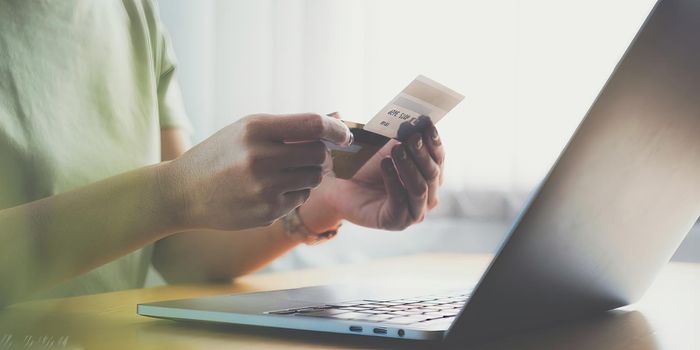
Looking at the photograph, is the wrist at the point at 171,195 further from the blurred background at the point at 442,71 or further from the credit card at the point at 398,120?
the blurred background at the point at 442,71

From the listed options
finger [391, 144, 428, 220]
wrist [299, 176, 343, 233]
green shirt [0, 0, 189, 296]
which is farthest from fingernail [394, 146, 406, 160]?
green shirt [0, 0, 189, 296]

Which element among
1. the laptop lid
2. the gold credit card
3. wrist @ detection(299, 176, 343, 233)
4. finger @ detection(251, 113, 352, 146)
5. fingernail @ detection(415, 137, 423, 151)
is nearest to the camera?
the laptop lid

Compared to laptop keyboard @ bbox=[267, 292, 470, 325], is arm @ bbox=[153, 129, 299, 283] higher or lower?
lower

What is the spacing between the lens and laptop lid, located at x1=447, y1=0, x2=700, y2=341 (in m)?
0.39

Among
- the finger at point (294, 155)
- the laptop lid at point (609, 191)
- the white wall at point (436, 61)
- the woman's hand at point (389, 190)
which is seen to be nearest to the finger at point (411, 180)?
the woman's hand at point (389, 190)

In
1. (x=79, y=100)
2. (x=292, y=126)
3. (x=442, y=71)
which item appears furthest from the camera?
(x=442, y=71)

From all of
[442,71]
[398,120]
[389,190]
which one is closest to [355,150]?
[398,120]

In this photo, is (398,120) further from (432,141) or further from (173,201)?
(173,201)

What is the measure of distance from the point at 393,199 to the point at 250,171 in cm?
35

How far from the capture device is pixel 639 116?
0.42 metres

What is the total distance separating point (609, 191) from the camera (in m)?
0.45

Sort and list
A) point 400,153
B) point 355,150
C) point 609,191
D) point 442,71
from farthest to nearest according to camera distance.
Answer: point 442,71
point 400,153
point 355,150
point 609,191

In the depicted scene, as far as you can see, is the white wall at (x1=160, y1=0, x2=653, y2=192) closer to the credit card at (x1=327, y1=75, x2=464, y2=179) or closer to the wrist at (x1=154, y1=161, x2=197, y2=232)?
the credit card at (x1=327, y1=75, x2=464, y2=179)

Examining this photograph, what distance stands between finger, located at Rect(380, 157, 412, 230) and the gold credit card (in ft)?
0.32
